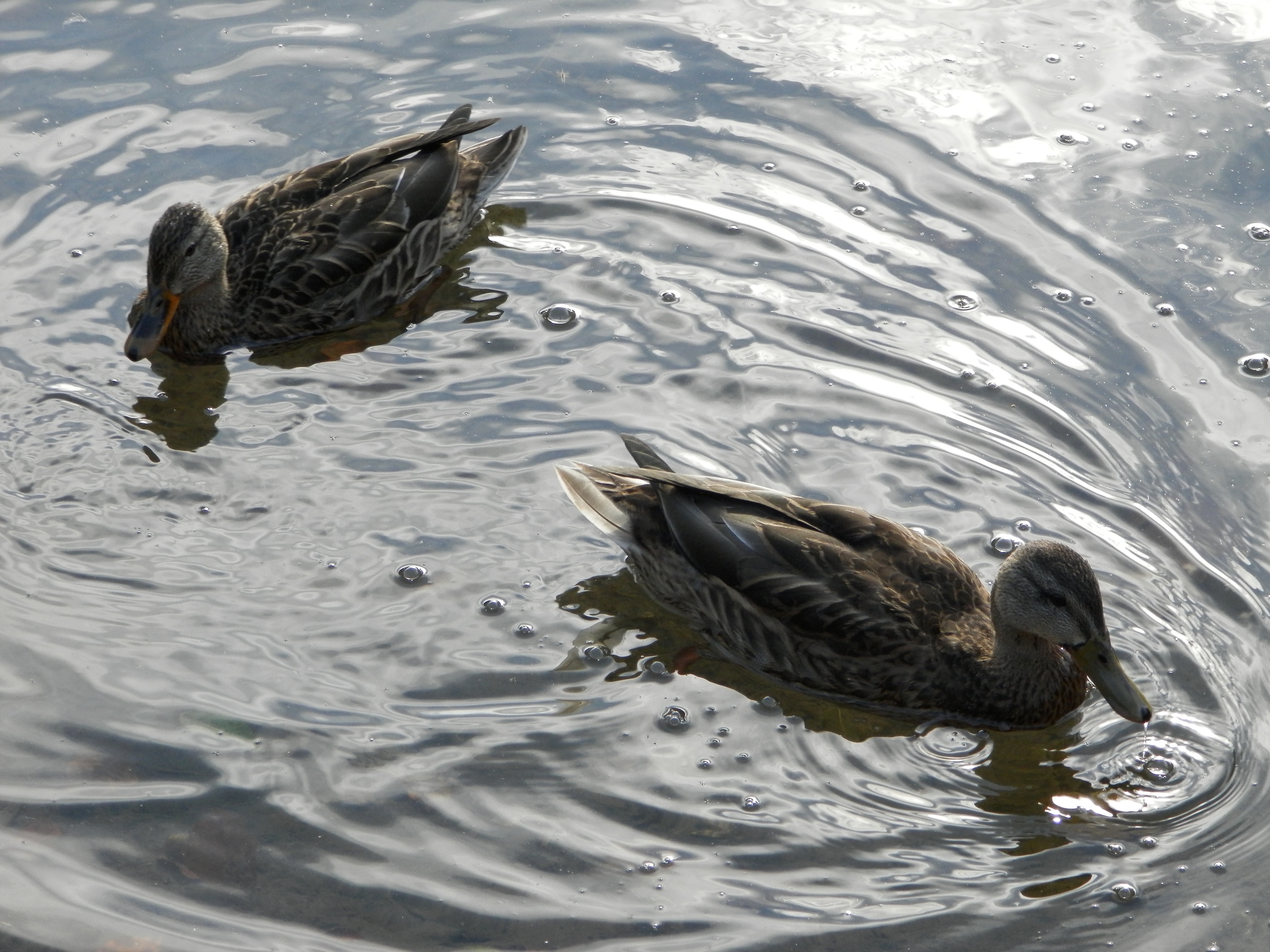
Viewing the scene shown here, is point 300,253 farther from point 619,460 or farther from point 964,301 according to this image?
point 964,301

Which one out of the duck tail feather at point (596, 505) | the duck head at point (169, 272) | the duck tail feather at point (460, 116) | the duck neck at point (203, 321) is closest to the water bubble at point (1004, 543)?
the duck tail feather at point (596, 505)

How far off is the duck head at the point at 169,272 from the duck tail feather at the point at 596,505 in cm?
269

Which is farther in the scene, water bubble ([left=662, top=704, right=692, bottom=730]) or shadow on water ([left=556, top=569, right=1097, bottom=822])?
water bubble ([left=662, top=704, right=692, bottom=730])

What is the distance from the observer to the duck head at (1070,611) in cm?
558

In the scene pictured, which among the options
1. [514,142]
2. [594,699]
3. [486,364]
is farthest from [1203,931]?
[514,142]

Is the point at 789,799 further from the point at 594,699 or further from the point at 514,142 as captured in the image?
the point at 514,142

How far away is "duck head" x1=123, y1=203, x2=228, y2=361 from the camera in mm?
7781

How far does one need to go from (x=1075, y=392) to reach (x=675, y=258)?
253 centimetres

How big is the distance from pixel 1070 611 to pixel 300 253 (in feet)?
16.1

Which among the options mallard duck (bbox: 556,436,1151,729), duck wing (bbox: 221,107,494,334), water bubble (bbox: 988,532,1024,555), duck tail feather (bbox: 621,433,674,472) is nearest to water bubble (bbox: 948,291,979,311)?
water bubble (bbox: 988,532,1024,555)

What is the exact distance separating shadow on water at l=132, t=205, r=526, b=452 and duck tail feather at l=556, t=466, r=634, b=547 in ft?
6.04

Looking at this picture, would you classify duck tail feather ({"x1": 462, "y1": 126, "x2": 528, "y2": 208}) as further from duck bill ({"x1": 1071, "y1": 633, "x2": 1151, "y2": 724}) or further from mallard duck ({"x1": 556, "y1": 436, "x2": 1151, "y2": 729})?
duck bill ({"x1": 1071, "y1": 633, "x2": 1151, "y2": 724})

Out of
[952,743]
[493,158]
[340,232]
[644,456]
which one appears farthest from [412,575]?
[493,158]

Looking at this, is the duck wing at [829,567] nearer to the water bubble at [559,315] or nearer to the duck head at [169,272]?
the water bubble at [559,315]
